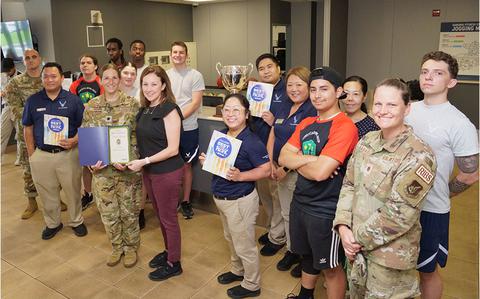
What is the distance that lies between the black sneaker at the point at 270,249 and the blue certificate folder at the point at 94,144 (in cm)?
132

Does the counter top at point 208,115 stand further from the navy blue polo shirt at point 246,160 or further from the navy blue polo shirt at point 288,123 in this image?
the navy blue polo shirt at point 246,160

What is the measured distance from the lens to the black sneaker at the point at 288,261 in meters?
2.73

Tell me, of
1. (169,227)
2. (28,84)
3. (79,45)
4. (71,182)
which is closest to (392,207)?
(169,227)

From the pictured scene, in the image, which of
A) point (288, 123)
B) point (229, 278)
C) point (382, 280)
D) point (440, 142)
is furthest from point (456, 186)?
point (229, 278)

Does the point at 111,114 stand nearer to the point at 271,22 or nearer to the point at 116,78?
the point at 116,78

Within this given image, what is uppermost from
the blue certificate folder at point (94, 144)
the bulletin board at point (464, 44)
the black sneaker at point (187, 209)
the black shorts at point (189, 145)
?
the bulletin board at point (464, 44)

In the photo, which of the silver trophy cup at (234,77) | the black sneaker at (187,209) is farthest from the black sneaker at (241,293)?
the silver trophy cup at (234,77)

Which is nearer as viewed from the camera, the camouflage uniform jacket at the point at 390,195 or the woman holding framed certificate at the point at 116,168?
the camouflage uniform jacket at the point at 390,195

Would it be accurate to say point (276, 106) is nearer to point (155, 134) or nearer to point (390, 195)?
point (155, 134)

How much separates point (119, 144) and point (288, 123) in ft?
3.72

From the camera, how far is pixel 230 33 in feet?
23.6

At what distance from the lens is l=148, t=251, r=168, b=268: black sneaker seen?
9.17 feet

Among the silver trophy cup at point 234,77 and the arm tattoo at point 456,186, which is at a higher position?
the silver trophy cup at point 234,77

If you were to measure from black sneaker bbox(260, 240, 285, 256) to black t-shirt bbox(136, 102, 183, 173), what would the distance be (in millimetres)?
992
